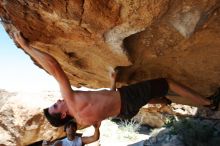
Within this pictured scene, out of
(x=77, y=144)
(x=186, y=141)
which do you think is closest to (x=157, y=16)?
(x=77, y=144)

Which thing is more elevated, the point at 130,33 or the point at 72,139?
the point at 130,33

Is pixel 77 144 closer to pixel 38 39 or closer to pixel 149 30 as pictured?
pixel 38 39

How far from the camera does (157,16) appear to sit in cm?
334

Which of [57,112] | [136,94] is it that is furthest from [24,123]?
[136,94]

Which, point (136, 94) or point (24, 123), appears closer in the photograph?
point (136, 94)

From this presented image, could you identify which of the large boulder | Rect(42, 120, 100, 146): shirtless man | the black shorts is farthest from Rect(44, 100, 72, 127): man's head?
the large boulder

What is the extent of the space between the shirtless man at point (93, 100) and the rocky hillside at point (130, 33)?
0.37m

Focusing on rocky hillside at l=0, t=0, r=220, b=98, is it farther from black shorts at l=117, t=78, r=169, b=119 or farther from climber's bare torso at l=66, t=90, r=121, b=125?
climber's bare torso at l=66, t=90, r=121, b=125

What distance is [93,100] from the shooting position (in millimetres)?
3934

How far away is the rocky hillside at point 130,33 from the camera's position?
3322 mm

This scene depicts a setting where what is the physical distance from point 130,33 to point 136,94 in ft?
2.75

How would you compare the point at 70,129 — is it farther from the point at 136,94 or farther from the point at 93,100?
the point at 136,94

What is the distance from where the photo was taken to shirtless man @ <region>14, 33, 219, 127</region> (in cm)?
380

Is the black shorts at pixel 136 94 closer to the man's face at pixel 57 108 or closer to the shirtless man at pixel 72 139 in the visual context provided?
the man's face at pixel 57 108
